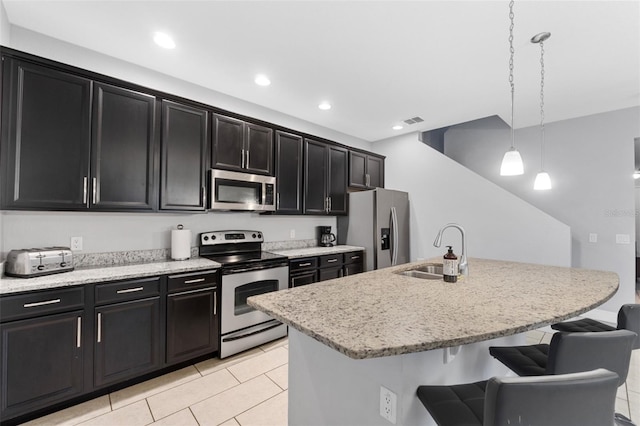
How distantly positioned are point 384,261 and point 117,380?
3.27 m

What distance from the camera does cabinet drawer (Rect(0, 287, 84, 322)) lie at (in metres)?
1.71

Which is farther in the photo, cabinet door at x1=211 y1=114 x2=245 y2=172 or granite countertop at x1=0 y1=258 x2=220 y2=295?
cabinet door at x1=211 y1=114 x2=245 y2=172

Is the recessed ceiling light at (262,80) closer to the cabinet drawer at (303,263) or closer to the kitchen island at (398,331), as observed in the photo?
the cabinet drawer at (303,263)

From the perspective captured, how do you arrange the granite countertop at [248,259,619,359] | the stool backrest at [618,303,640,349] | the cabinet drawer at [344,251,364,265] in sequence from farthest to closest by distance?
1. the cabinet drawer at [344,251,364,265]
2. the stool backrest at [618,303,640,349]
3. the granite countertop at [248,259,619,359]

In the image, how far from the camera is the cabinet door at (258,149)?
10.5 feet

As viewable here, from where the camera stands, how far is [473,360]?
147cm

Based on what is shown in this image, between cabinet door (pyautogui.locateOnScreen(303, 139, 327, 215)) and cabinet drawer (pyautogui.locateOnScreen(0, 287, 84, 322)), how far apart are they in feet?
8.13

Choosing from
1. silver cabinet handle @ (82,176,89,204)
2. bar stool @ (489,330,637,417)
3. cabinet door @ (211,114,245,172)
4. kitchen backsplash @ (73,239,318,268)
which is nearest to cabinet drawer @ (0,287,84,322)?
kitchen backsplash @ (73,239,318,268)

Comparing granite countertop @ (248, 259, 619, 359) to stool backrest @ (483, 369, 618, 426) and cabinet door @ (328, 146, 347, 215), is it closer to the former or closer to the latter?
stool backrest @ (483, 369, 618, 426)

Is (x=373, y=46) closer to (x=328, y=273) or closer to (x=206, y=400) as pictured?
(x=328, y=273)

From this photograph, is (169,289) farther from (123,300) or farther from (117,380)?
(117,380)

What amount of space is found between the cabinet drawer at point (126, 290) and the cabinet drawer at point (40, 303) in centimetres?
11

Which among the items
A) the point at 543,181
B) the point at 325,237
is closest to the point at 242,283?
the point at 325,237

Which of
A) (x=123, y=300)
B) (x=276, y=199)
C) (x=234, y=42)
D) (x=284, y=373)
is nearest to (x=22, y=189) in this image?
(x=123, y=300)
